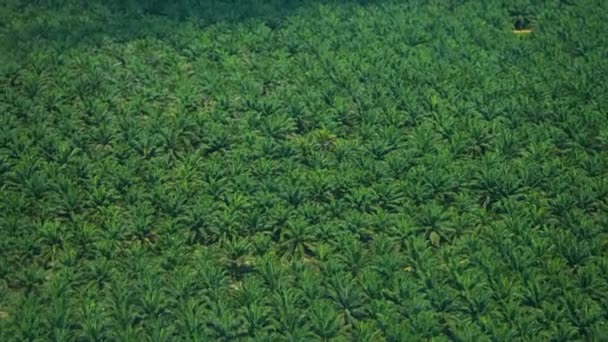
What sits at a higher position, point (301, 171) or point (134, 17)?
point (301, 171)

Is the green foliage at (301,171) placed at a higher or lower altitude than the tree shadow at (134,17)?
higher

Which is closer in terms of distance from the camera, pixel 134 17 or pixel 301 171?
pixel 301 171

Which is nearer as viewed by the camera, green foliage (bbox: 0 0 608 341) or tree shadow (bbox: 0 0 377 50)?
green foliage (bbox: 0 0 608 341)

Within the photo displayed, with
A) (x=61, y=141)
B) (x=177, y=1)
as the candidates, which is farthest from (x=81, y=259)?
(x=177, y=1)

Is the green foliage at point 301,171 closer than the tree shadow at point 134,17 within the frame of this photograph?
Yes

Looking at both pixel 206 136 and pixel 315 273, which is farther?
pixel 206 136

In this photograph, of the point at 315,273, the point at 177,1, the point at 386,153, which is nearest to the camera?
the point at 315,273

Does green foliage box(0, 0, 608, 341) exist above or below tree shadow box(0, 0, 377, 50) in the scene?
above

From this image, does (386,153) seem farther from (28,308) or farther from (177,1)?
(177,1)
